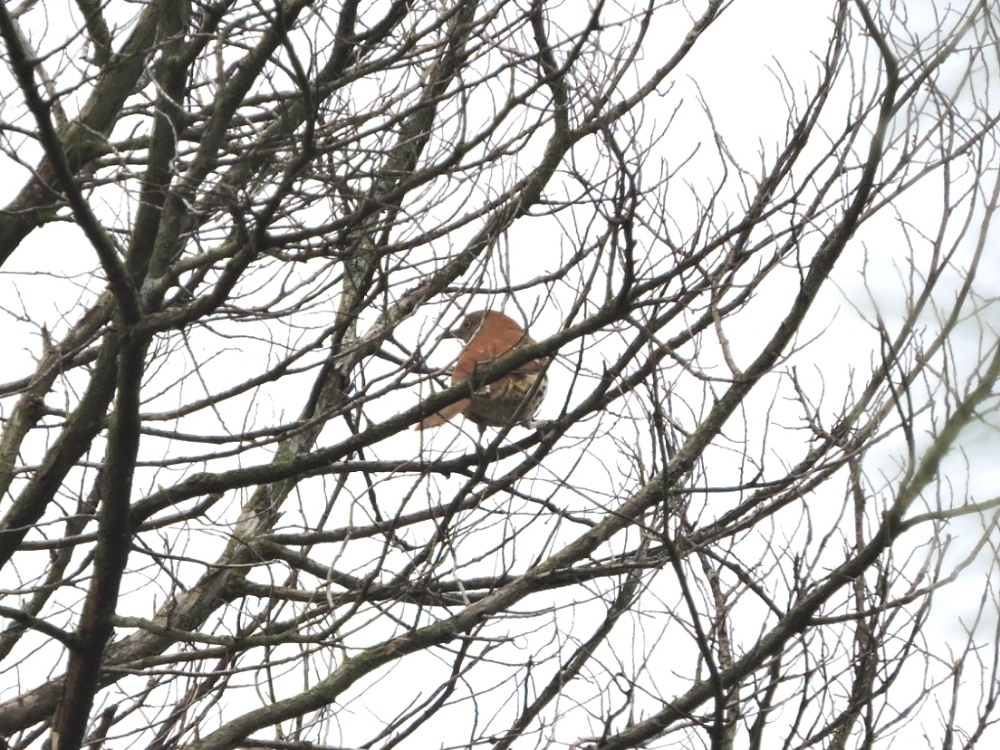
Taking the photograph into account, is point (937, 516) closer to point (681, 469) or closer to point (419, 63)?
point (681, 469)

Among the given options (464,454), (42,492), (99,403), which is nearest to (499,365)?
(464,454)

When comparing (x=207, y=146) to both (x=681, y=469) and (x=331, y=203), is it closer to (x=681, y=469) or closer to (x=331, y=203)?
(x=331, y=203)

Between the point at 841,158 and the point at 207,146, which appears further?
the point at 841,158

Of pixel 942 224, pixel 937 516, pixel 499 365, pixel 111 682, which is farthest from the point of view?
pixel 111 682

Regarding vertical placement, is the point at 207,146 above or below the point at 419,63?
below

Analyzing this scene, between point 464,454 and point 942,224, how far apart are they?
202 cm

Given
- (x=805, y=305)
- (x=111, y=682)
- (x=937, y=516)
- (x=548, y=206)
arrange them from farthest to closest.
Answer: (x=548, y=206), (x=111, y=682), (x=805, y=305), (x=937, y=516)

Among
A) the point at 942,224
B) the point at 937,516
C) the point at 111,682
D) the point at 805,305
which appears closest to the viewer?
the point at 937,516

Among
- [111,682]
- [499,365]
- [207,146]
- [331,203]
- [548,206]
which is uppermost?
[548,206]

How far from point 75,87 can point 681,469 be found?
258 cm

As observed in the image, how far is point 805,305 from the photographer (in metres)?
4.32

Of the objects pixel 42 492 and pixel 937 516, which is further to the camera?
pixel 42 492

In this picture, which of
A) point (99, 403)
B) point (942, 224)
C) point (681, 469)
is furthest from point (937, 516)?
point (99, 403)

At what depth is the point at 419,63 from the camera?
14.8ft
